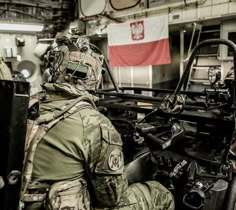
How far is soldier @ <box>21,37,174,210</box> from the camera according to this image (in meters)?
1.14

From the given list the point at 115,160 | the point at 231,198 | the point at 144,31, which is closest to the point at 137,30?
the point at 144,31

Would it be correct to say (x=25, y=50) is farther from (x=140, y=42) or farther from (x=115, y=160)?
(x=115, y=160)

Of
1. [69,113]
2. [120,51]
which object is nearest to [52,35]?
[120,51]

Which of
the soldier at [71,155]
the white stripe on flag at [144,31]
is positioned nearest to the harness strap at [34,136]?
the soldier at [71,155]

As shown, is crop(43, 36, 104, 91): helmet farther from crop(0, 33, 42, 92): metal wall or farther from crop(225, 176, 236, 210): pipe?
crop(0, 33, 42, 92): metal wall

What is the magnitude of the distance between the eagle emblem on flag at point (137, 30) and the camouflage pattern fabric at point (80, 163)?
4.82 m

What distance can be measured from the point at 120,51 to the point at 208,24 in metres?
2.10

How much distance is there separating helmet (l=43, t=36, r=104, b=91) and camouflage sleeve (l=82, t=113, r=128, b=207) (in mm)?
284

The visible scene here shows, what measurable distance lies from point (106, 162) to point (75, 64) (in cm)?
55

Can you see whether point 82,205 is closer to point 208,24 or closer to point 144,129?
point 144,129

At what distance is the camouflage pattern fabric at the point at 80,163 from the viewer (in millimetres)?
1150

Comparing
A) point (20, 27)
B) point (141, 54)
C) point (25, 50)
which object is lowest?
point (141, 54)

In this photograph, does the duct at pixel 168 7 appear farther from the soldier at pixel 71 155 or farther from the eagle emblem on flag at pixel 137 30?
the soldier at pixel 71 155

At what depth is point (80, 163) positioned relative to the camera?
1198 millimetres
